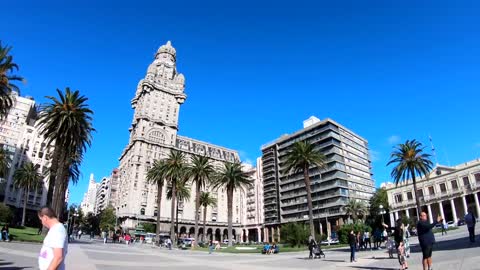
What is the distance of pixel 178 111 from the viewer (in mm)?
128375

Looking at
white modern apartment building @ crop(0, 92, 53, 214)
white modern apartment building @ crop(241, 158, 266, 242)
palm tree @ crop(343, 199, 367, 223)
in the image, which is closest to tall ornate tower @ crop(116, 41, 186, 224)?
white modern apartment building @ crop(0, 92, 53, 214)

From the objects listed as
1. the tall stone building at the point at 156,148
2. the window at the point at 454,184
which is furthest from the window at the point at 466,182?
the tall stone building at the point at 156,148

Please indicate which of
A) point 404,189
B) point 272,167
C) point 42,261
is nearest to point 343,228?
point 42,261

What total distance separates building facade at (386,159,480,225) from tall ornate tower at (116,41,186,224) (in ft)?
251

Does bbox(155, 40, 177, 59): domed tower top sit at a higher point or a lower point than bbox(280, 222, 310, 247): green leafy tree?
higher

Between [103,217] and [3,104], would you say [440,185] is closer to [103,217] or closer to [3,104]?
[3,104]

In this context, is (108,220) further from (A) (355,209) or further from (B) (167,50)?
(B) (167,50)

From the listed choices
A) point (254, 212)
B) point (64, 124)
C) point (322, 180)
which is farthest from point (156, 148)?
point (64, 124)

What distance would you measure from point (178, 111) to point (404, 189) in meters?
84.4

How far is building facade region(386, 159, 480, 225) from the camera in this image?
6788 centimetres

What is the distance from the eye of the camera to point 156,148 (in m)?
117

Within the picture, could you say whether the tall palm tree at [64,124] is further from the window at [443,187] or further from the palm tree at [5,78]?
the window at [443,187]

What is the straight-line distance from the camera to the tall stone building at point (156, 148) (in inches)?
4240

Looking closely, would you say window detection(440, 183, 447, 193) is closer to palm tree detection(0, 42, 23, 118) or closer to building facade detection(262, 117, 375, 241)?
building facade detection(262, 117, 375, 241)
